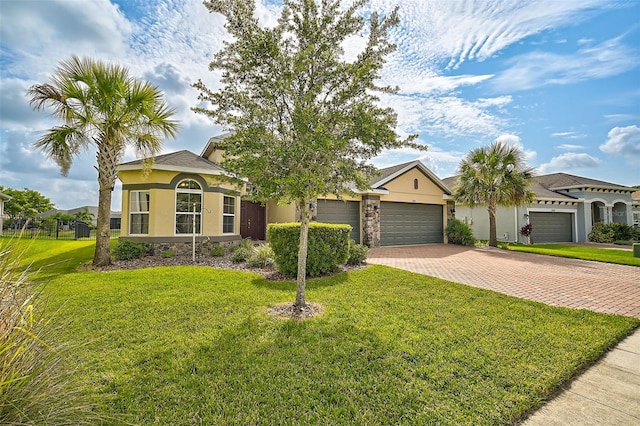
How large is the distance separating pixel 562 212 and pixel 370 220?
16.3 m

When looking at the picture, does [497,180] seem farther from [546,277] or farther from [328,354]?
[328,354]

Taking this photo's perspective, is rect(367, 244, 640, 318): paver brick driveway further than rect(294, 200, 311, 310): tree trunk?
Yes

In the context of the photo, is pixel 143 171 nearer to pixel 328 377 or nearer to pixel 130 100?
pixel 130 100

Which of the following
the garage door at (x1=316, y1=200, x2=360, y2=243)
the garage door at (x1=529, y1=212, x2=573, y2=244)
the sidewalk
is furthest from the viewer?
the garage door at (x1=529, y1=212, x2=573, y2=244)

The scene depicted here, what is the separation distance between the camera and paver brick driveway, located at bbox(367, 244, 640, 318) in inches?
249

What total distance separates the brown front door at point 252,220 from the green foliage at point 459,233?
442 inches

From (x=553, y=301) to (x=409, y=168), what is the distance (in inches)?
456

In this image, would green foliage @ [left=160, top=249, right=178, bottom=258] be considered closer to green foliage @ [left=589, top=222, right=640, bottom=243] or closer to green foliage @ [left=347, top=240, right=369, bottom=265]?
green foliage @ [left=347, top=240, right=369, bottom=265]

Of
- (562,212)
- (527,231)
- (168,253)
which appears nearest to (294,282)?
(168,253)

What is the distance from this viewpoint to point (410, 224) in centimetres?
1716

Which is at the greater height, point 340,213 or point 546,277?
point 340,213

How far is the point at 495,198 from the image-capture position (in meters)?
16.3

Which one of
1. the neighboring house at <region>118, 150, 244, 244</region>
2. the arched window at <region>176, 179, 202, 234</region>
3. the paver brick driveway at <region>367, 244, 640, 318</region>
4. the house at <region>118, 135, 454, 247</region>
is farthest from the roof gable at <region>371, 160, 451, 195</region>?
the arched window at <region>176, 179, 202, 234</region>

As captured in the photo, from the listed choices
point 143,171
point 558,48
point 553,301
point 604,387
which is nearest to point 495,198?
point 558,48
